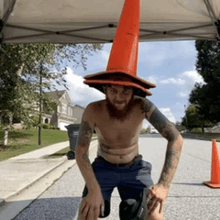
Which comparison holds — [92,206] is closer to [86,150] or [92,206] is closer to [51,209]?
[86,150]

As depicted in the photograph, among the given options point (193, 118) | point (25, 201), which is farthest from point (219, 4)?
point (193, 118)

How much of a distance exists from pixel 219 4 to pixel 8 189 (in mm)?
5157

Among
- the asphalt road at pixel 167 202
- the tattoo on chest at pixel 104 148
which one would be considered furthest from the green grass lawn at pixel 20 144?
the tattoo on chest at pixel 104 148

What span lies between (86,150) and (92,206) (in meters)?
0.41

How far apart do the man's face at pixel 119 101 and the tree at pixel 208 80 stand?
3466 cm

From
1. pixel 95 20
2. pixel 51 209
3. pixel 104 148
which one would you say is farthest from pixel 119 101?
pixel 51 209

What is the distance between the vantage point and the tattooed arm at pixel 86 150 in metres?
1.97

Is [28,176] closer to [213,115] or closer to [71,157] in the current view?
[71,157]

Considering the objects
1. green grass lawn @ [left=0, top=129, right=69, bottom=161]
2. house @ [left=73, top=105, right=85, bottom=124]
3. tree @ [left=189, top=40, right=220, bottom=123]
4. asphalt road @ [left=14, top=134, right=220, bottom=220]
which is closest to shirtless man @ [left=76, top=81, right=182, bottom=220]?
asphalt road @ [left=14, top=134, right=220, bottom=220]

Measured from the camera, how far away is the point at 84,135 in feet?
6.93

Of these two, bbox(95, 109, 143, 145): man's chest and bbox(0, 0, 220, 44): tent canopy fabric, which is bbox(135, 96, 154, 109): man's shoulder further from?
bbox(0, 0, 220, 44): tent canopy fabric

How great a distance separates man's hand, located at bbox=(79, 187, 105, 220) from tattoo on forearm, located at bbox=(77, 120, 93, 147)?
0.38 m

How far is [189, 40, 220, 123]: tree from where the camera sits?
3541 centimetres

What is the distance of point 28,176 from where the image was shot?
7.23m
